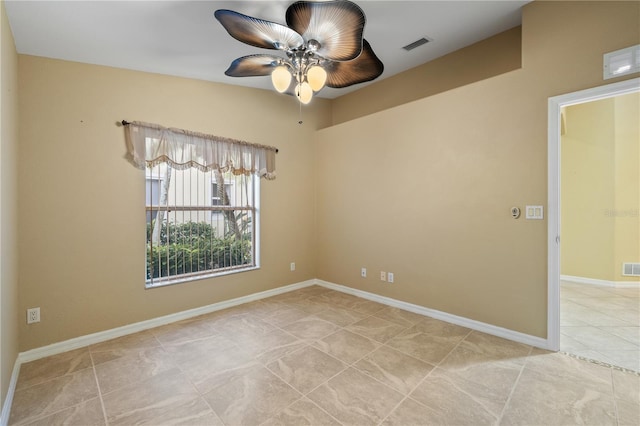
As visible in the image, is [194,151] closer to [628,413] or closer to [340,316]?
[340,316]

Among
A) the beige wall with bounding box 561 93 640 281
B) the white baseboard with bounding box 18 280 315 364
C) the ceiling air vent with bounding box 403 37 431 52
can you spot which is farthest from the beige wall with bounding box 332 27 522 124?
the white baseboard with bounding box 18 280 315 364

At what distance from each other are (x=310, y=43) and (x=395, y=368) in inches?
104

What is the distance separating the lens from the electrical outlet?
2.47m

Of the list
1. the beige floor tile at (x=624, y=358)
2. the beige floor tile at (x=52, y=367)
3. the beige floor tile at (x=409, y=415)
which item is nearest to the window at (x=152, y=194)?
the beige floor tile at (x=52, y=367)

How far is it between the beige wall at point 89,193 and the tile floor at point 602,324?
12.6 ft

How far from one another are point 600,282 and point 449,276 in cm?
325

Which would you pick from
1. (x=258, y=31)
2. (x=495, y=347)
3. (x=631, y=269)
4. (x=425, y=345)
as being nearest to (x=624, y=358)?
(x=495, y=347)

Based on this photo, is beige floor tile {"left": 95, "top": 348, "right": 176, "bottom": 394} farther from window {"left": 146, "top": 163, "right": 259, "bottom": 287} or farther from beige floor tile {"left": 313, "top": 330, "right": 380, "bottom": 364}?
beige floor tile {"left": 313, "top": 330, "right": 380, "bottom": 364}

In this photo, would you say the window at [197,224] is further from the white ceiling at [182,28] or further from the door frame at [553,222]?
the door frame at [553,222]

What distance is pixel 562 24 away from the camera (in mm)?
2408

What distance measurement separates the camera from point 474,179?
295 centimetres

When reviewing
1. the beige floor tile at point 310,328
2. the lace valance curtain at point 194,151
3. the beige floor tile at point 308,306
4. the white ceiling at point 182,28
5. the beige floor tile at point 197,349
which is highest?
the white ceiling at point 182,28

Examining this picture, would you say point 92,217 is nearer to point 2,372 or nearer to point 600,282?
point 2,372

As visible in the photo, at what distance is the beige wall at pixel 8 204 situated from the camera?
1.80 m
